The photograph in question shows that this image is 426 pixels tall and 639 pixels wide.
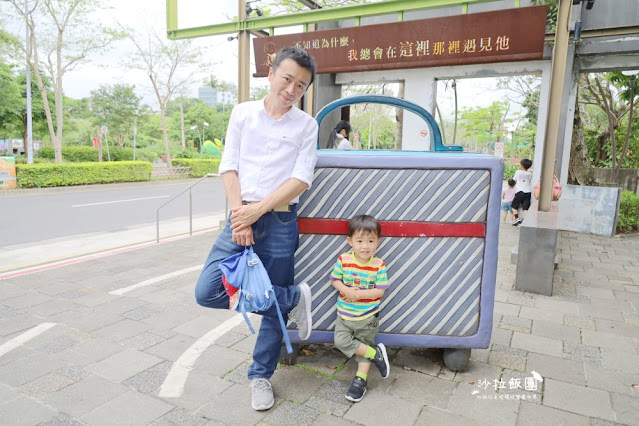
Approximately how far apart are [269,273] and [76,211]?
10104 mm

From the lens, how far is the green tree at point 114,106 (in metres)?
33.2

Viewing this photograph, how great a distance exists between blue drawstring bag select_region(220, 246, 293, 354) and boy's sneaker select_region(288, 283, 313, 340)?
0.26m

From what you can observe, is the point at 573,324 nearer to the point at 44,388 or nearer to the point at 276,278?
the point at 276,278

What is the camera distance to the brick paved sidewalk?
2.07m

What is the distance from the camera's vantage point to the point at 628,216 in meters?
8.18

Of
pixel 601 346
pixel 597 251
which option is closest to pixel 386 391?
pixel 601 346

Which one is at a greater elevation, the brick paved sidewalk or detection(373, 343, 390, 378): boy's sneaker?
detection(373, 343, 390, 378): boy's sneaker

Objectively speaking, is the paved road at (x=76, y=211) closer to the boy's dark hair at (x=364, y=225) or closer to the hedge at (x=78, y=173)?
the hedge at (x=78, y=173)

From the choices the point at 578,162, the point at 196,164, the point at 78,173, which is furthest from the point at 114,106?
the point at 578,162

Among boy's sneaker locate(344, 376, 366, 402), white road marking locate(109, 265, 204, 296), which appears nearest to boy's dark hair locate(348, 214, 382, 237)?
boy's sneaker locate(344, 376, 366, 402)

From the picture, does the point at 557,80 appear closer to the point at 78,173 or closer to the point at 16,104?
the point at 78,173

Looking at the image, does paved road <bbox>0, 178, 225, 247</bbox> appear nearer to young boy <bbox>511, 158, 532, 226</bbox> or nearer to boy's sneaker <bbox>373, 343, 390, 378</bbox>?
boy's sneaker <bbox>373, 343, 390, 378</bbox>

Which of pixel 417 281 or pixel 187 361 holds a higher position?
pixel 417 281

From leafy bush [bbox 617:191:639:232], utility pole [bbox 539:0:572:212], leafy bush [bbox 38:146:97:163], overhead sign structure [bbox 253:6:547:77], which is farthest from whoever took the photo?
leafy bush [bbox 38:146:97:163]
